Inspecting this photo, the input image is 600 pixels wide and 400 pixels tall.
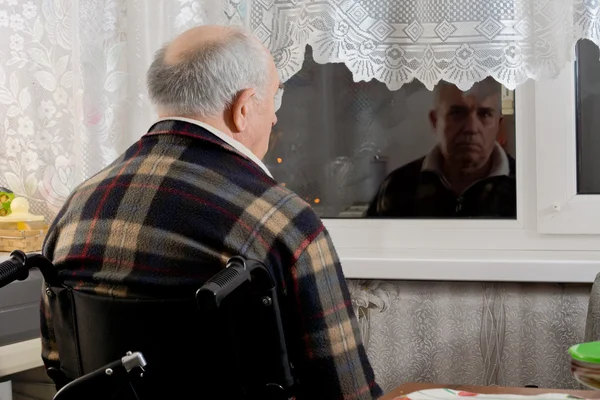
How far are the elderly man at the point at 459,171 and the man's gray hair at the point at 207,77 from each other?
1.01m

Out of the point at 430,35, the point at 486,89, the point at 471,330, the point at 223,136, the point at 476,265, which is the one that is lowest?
the point at 471,330

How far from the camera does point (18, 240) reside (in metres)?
2.16

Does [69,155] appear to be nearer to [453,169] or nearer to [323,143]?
[323,143]

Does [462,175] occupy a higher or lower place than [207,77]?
lower

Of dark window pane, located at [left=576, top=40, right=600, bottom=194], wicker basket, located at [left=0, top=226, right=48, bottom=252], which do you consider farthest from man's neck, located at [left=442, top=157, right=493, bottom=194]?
wicker basket, located at [left=0, top=226, right=48, bottom=252]

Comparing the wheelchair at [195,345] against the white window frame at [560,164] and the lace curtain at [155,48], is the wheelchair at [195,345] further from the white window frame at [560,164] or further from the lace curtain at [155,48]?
the white window frame at [560,164]

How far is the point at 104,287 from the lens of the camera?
126cm

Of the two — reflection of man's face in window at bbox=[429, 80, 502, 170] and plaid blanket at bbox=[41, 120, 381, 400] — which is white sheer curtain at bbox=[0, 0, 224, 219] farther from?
plaid blanket at bbox=[41, 120, 381, 400]

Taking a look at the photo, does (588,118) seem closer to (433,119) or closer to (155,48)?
(433,119)

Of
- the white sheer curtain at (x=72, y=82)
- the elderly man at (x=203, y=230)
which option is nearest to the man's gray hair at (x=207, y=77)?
the elderly man at (x=203, y=230)

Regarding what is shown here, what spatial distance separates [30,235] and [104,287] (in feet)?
3.29

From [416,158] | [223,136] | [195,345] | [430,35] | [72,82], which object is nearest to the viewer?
[195,345]

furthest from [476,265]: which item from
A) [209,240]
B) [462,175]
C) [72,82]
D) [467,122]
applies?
[72,82]

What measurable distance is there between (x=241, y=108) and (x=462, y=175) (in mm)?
1066
